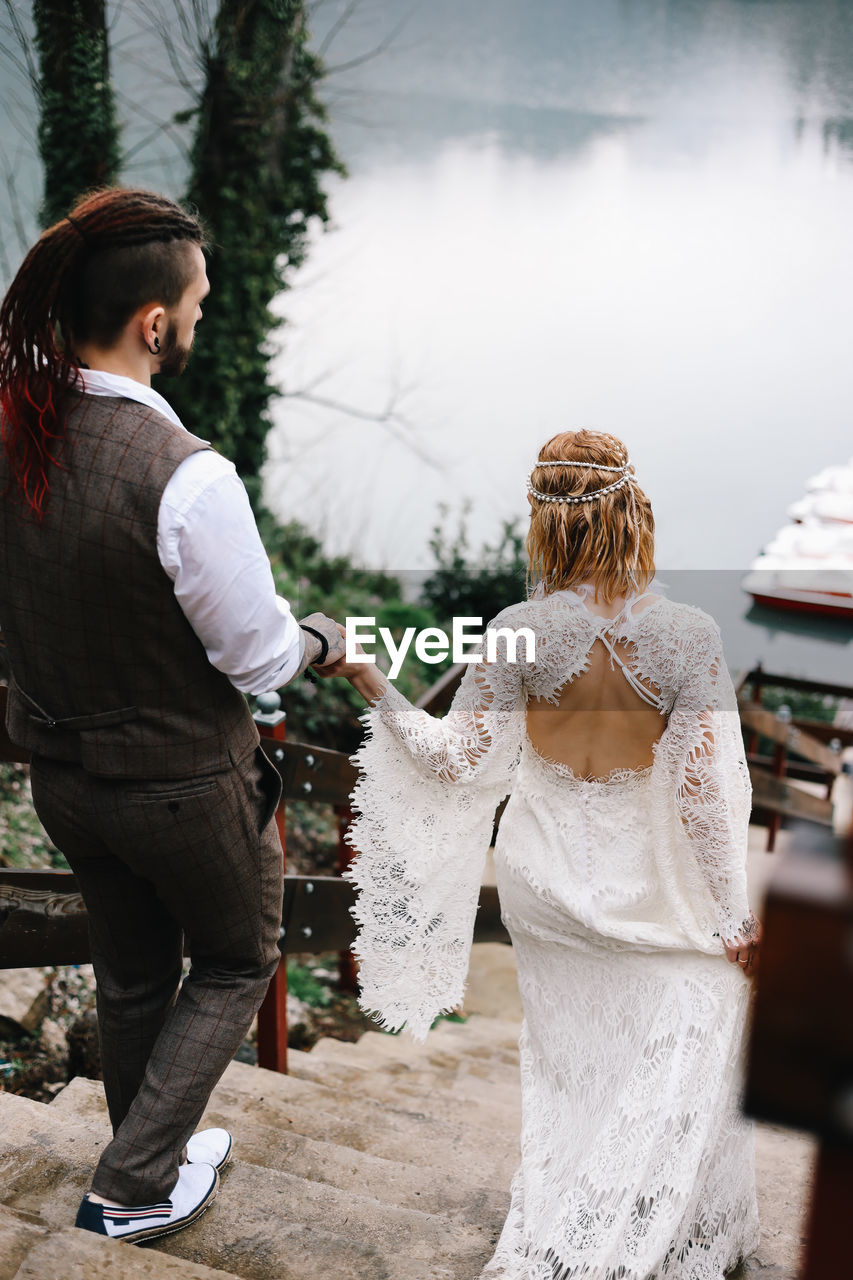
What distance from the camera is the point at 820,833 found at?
1.67 feet

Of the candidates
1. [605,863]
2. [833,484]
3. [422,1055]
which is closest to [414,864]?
[605,863]

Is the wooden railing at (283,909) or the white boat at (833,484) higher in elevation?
the white boat at (833,484)

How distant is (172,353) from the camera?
4.70 ft

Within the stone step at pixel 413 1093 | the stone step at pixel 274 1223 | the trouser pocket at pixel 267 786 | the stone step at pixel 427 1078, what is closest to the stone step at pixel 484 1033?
the stone step at pixel 427 1078

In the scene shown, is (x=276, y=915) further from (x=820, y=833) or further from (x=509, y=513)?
(x=509, y=513)

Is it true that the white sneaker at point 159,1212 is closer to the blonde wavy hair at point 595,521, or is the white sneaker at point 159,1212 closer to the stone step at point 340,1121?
the stone step at point 340,1121

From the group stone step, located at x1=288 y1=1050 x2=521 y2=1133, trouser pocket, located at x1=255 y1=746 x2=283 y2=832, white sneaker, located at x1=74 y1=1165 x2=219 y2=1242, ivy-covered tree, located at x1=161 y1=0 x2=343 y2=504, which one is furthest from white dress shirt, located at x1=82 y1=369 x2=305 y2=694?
ivy-covered tree, located at x1=161 y1=0 x2=343 y2=504

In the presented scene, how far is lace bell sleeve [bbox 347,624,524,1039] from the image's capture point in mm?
1870

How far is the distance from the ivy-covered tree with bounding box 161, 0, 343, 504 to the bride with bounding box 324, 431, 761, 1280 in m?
4.36

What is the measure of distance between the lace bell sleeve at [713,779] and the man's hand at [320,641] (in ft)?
1.78

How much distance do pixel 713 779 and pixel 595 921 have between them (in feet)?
1.01

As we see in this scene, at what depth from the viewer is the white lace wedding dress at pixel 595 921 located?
163 centimetres

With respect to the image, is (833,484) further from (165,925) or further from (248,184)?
(165,925)

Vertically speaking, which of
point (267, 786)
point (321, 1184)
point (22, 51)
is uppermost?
point (22, 51)
